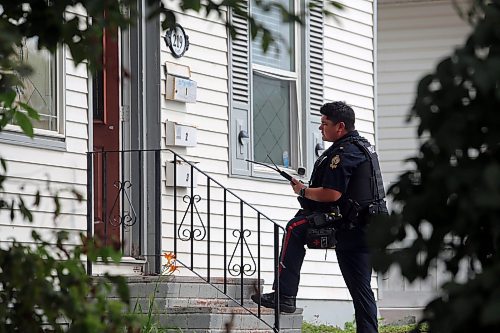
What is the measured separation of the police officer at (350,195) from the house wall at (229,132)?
1.40m

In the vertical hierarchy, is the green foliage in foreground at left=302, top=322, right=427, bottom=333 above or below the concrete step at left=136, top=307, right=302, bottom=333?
below

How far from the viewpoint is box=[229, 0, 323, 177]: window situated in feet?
37.2

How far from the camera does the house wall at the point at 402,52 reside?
17.6 meters

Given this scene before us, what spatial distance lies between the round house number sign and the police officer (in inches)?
74.9

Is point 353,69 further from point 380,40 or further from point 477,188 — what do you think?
point 477,188

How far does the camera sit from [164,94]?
10219 millimetres

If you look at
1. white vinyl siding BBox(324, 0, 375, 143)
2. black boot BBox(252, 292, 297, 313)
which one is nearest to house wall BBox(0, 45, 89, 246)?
black boot BBox(252, 292, 297, 313)

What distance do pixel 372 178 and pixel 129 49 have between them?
8.37ft

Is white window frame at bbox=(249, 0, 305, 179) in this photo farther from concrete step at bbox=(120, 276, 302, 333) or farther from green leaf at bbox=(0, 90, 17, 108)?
green leaf at bbox=(0, 90, 17, 108)

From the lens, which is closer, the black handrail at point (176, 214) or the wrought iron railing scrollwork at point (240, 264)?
the black handrail at point (176, 214)

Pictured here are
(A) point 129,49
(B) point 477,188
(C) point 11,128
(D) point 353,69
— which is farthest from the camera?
(D) point 353,69

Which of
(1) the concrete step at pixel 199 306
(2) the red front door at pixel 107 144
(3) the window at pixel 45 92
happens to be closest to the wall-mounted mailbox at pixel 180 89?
(2) the red front door at pixel 107 144

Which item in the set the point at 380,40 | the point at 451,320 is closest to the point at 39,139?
the point at 451,320

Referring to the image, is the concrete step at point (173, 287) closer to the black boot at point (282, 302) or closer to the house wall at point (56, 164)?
the black boot at point (282, 302)
